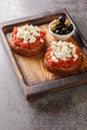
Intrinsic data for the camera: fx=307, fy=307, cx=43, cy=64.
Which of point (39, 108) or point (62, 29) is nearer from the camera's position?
point (39, 108)

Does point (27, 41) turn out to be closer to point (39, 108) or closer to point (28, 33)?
point (28, 33)

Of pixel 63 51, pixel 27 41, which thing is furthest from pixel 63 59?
pixel 27 41

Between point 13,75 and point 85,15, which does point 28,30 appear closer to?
point 13,75

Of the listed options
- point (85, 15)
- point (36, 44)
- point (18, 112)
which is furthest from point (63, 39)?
point (18, 112)

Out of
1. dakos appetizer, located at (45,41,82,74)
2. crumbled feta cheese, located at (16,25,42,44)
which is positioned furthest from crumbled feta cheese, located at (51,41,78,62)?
crumbled feta cheese, located at (16,25,42,44)

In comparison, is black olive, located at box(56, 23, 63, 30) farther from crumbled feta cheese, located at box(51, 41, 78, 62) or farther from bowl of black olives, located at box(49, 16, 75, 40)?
crumbled feta cheese, located at box(51, 41, 78, 62)

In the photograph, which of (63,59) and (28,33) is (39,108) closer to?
(63,59)

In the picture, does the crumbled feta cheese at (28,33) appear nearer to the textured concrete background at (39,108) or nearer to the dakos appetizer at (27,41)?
the dakos appetizer at (27,41)
